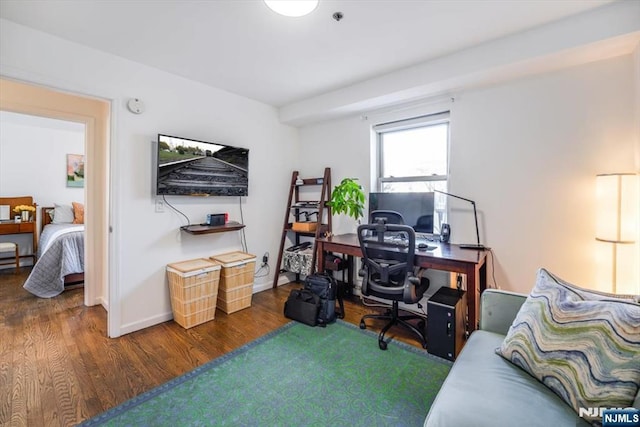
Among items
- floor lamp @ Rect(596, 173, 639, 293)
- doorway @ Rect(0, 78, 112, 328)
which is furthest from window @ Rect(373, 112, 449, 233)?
doorway @ Rect(0, 78, 112, 328)

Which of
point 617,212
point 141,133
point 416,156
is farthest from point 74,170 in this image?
point 617,212

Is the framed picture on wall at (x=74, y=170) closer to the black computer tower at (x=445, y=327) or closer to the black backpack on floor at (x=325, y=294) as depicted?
the black backpack on floor at (x=325, y=294)

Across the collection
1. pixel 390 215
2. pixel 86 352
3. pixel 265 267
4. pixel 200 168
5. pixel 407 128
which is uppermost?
pixel 407 128

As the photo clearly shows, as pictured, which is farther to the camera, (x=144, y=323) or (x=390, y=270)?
→ (x=144, y=323)

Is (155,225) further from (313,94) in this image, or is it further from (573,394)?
(573,394)

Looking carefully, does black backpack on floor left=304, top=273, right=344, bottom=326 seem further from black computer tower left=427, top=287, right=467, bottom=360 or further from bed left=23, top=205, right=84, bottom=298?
bed left=23, top=205, right=84, bottom=298

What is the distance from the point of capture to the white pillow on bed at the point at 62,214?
4766 mm

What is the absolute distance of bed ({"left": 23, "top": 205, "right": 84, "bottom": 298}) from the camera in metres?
3.29

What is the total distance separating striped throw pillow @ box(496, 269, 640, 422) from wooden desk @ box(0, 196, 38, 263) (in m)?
6.35

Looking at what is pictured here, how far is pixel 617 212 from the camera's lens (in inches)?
71.2

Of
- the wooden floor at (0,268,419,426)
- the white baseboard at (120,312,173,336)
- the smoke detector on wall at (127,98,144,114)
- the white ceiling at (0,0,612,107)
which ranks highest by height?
the white ceiling at (0,0,612,107)

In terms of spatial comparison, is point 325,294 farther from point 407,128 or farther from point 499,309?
point 407,128

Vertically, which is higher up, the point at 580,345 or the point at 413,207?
the point at 413,207

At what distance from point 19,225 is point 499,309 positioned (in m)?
6.34
